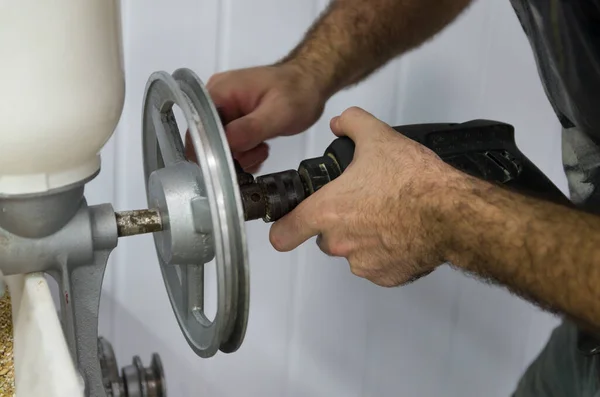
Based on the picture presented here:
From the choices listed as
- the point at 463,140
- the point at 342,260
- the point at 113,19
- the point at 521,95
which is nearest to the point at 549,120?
the point at 521,95

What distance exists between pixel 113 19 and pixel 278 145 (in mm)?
474

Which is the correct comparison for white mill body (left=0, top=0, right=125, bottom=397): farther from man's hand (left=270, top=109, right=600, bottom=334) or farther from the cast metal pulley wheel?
man's hand (left=270, top=109, right=600, bottom=334)

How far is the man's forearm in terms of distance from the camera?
762mm

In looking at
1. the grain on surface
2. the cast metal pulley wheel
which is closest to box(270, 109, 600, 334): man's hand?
the cast metal pulley wheel

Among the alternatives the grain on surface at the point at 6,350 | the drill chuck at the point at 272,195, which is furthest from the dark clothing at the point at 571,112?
the grain on surface at the point at 6,350

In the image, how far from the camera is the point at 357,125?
0.61 metres

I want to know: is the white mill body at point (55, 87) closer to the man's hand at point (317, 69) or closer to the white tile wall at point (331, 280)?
the man's hand at point (317, 69)

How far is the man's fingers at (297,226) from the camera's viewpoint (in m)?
0.57

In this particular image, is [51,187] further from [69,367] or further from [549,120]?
[549,120]

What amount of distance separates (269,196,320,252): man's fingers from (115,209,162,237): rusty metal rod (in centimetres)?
11

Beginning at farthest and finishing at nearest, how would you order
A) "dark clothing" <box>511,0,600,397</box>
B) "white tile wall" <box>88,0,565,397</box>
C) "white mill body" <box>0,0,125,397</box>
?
"white tile wall" <box>88,0,565,397</box> < "dark clothing" <box>511,0,600,397</box> < "white mill body" <box>0,0,125,397</box>

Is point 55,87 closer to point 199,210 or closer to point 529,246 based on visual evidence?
point 199,210

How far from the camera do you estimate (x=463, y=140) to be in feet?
2.09

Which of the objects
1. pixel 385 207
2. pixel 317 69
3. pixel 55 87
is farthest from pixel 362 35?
pixel 55 87
